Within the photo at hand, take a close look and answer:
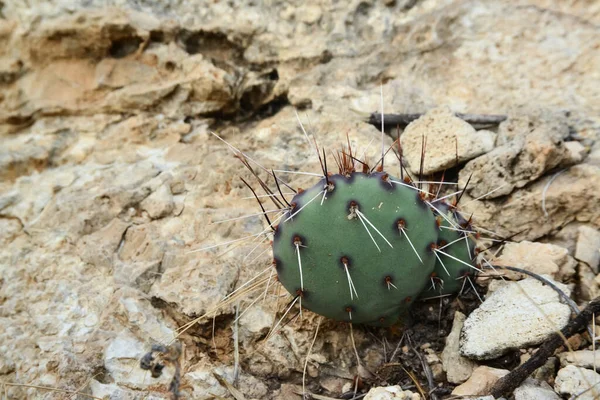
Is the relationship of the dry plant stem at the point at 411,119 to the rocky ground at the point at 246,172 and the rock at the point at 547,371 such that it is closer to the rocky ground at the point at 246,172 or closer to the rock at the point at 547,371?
the rocky ground at the point at 246,172

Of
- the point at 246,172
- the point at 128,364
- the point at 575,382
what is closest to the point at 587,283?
the point at 575,382

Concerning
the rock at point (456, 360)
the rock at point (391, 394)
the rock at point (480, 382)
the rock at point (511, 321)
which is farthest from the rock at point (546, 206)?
the rock at point (391, 394)

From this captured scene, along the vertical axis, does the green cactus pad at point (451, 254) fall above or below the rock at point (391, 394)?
above

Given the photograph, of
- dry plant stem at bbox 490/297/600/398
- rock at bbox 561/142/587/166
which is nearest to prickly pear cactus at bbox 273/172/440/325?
dry plant stem at bbox 490/297/600/398

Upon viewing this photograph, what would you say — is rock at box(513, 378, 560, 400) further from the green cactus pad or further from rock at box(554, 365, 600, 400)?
the green cactus pad

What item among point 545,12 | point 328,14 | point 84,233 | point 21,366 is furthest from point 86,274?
point 545,12

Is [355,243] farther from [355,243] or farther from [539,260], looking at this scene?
[539,260]

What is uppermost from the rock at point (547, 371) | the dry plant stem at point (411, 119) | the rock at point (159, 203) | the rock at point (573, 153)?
the dry plant stem at point (411, 119)
